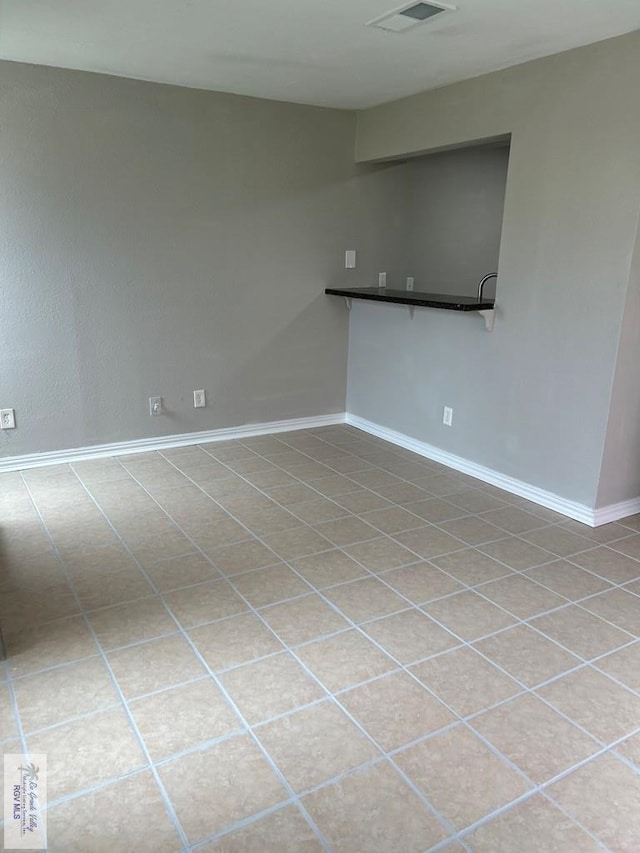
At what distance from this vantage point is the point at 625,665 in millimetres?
2018

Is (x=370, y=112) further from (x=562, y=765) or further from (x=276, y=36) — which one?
(x=562, y=765)

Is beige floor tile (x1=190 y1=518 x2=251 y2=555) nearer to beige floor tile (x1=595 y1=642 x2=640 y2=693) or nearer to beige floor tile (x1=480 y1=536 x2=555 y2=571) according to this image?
beige floor tile (x1=480 y1=536 x2=555 y2=571)

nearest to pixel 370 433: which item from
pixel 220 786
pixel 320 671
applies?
pixel 320 671

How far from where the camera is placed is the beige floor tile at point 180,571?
247cm

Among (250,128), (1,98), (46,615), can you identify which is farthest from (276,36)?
(46,615)

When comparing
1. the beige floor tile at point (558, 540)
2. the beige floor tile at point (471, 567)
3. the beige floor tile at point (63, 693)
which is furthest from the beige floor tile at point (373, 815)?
the beige floor tile at point (558, 540)

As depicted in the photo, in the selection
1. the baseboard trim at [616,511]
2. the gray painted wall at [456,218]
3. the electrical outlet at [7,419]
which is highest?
the gray painted wall at [456,218]

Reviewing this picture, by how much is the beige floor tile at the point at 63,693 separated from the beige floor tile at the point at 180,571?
506mm

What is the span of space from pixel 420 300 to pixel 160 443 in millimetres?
1924

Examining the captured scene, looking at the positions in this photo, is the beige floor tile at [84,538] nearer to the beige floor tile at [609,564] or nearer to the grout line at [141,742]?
the grout line at [141,742]

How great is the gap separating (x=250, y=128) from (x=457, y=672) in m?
3.46

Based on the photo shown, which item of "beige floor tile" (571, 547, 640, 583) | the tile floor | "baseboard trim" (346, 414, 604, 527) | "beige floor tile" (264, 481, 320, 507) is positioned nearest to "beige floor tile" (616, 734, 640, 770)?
the tile floor

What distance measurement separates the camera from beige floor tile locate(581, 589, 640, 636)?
225 centimetres

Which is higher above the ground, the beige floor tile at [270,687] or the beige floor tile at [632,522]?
the beige floor tile at [632,522]
